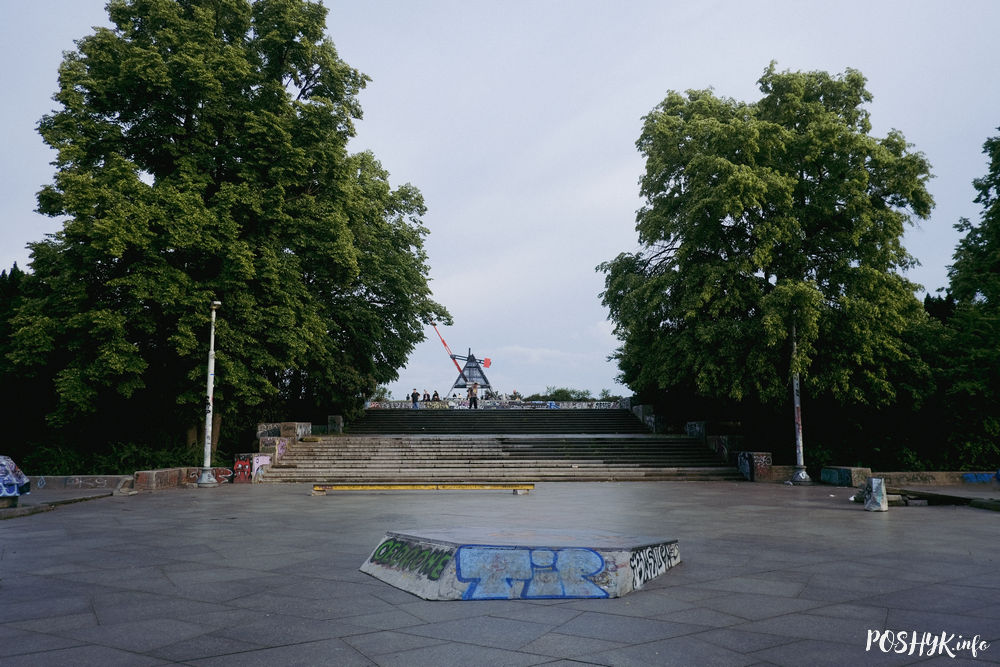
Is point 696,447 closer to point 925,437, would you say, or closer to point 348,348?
point 925,437

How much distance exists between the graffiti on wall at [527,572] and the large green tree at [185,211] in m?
17.0

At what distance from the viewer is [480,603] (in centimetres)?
552

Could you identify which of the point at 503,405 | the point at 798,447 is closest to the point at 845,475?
the point at 798,447

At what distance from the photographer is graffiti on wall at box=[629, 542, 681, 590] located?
19.8ft

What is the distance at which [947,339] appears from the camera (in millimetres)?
22453

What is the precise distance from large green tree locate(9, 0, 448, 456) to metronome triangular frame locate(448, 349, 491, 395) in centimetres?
4153

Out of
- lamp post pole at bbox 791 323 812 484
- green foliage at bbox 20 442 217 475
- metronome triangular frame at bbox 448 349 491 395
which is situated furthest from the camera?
metronome triangular frame at bbox 448 349 491 395

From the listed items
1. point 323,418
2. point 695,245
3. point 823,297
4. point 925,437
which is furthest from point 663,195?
point 323,418

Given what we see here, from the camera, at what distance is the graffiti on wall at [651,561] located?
6.03m

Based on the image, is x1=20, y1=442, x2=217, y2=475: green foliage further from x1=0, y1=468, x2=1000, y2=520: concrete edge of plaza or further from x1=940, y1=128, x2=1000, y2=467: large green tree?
x1=940, y1=128, x2=1000, y2=467: large green tree

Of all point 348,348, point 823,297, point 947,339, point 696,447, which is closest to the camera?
point 823,297

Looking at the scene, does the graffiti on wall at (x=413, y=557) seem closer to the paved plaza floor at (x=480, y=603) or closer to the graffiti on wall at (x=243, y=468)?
the paved plaza floor at (x=480, y=603)

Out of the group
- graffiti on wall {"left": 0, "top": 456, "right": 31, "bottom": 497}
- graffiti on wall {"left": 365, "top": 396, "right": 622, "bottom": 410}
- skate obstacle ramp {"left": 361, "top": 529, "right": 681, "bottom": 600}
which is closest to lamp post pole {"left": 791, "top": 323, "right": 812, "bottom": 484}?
skate obstacle ramp {"left": 361, "top": 529, "right": 681, "bottom": 600}

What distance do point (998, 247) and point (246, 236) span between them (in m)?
30.0
